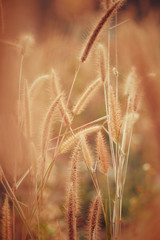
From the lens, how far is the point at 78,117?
2.60 feet

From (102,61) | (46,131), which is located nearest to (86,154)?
(46,131)

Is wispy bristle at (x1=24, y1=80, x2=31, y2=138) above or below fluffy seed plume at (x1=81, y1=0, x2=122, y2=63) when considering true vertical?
below

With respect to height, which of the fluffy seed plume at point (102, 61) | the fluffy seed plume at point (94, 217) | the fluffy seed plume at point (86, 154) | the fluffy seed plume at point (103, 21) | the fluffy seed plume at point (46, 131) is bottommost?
the fluffy seed plume at point (94, 217)

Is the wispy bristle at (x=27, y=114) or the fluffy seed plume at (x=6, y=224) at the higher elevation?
the wispy bristle at (x=27, y=114)

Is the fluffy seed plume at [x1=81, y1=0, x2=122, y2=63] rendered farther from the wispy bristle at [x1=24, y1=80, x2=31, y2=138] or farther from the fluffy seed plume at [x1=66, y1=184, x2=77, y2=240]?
the fluffy seed plume at [x1=66, y1=184, x2=77, y2=240]

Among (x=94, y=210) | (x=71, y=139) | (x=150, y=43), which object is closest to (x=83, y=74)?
(x=150, y=43)

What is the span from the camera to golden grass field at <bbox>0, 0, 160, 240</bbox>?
1.51 feet

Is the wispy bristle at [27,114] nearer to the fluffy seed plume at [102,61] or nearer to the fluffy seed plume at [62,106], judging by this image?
the fluffy seed plume at [62,106]

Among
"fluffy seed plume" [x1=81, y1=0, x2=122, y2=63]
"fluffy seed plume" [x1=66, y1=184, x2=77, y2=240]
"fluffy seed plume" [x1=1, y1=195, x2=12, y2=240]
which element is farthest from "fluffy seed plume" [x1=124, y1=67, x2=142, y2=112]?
"fluffy seed plume" [x1=1, y1=195, x2=12, y2=240]

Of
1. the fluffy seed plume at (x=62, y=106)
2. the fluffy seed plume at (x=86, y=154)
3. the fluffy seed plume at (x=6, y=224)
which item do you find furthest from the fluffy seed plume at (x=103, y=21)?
the fluffy seed plume at (x=6, y=224)

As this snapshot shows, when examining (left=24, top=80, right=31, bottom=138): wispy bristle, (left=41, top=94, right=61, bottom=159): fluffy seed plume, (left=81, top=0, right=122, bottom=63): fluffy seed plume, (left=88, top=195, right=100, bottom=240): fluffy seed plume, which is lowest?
(left=88, top=195, right=100, bottom=240): fluffy seed plume

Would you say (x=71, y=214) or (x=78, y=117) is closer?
(x=71, y=214)

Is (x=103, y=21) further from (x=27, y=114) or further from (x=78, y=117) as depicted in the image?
(x=78, y=117)

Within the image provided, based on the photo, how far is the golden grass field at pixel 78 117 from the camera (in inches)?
18.1
